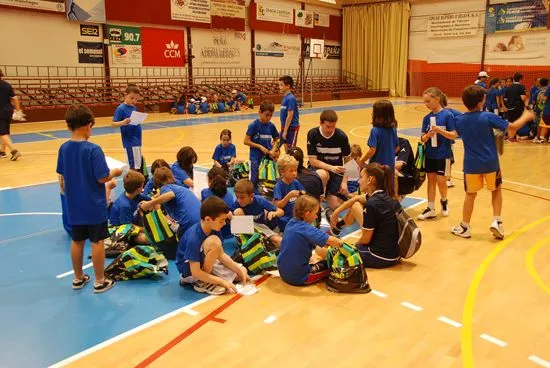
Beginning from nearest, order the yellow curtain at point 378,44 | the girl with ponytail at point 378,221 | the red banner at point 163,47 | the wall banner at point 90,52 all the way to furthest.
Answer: the girl with ponytail at point 378,221
the wall banner at point 90,52
the red banner at point 163,47
the yellow curtain at point 378,44

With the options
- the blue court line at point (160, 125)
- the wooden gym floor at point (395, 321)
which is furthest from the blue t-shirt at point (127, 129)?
the blue court line at point (160, 125)

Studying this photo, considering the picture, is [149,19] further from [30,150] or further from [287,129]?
[287,129]

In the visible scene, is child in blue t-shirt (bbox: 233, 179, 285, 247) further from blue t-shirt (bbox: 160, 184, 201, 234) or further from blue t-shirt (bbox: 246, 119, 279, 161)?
blue t-shirt (bbox: 246, 119, 279, 161)

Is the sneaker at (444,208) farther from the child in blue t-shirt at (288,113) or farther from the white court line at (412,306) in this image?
the white court line at (412,306)

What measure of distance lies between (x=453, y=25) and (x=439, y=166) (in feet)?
77.1

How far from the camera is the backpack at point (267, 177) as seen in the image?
22.0ft

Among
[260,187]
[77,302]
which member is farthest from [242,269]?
→ [260,187]

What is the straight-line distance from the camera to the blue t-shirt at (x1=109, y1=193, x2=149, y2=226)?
17.2 feet

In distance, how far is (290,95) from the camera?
8086 millimetres

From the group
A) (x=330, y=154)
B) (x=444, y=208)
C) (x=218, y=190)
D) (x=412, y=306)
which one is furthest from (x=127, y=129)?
(x=412, y=306)

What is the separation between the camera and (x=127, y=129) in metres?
7.20

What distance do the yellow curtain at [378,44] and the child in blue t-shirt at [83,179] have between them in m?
27.8

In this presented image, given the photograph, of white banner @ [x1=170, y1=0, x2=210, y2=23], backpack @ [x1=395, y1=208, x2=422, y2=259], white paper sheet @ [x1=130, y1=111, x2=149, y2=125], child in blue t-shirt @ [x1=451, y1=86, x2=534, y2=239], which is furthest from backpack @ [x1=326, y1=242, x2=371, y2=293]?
white banner @ [x1=170, y1=0, x2=210, y2=23]

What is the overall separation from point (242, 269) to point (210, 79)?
20.0 meters
